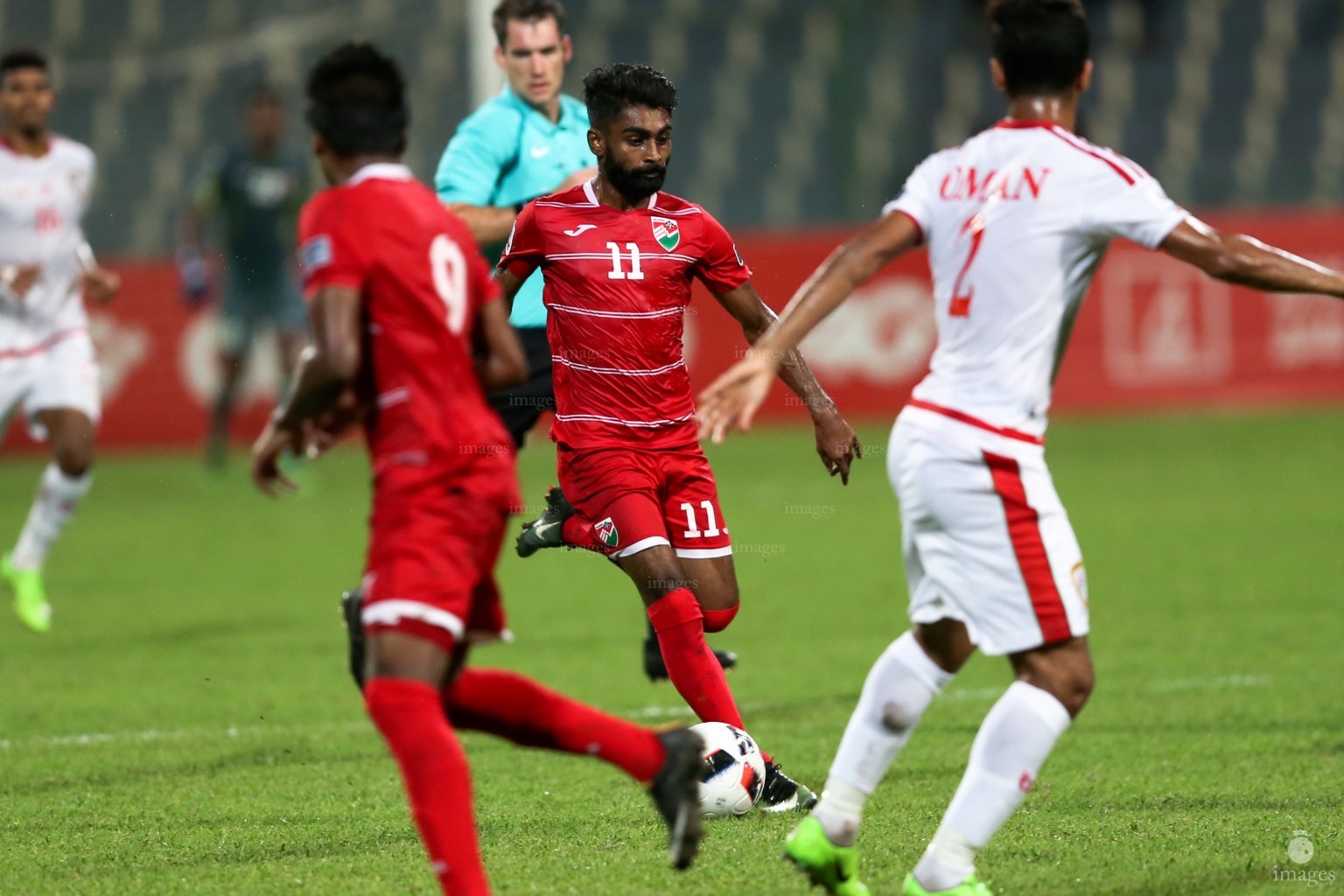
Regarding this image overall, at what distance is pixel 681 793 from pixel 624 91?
2.14 metres

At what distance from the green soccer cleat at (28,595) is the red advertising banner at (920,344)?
28.6 ft

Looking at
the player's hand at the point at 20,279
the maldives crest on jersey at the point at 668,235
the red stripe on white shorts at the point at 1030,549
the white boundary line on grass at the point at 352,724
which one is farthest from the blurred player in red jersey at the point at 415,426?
the player's hand at the point at 20,279

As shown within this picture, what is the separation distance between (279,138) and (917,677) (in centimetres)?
1276

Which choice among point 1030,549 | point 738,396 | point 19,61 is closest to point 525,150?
point 19,61

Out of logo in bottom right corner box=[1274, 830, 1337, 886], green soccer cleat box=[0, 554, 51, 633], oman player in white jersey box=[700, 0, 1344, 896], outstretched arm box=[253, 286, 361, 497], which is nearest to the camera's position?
outstretched arm box=[253, 286, 361, 497]

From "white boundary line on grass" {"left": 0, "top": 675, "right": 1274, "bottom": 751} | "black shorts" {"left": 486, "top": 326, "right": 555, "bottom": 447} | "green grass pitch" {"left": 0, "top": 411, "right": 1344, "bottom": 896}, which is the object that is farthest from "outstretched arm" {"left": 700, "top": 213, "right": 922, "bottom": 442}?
"white boundary line on grass" {"left": 0, "top": 675, "right": 1274, "bottom": 751}

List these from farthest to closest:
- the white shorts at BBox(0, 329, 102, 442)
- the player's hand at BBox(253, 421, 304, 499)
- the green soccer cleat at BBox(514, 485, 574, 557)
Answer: the white shorts at BBox(0, 329, 102, 442)
the green soccer cleat at BBox(514, 485, 574, 557)
the player's hand at BBox(253, 421, 304, 499)

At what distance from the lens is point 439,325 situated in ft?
12.2

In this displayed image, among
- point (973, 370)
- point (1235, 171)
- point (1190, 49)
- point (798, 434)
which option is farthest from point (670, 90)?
point (1190, 49)

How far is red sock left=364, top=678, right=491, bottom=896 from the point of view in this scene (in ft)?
11.8

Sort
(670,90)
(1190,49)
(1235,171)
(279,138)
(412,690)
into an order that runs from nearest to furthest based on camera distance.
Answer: (412,690) < (670,90) < (279,138) < (1235,171) < (1190,49)

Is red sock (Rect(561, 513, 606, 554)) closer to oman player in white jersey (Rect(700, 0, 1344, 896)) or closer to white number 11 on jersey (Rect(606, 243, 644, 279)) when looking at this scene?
white number 11 on jersey (Rect(606, 243, 644, 279))

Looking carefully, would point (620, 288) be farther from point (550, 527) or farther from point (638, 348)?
point (550, 527)

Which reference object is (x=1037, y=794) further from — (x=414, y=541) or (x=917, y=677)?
(x=414, y=541)
